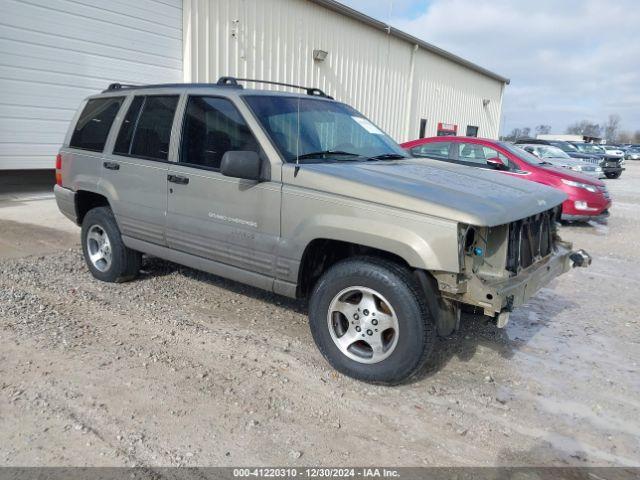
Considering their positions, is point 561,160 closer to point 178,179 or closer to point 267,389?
point 178,179

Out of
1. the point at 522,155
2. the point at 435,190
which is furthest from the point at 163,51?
the point at 435,190

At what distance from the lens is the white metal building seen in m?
→ 10.0

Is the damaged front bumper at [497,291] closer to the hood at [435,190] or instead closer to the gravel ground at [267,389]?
the hood at [435,190]

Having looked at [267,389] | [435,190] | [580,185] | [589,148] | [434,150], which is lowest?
[267,389]

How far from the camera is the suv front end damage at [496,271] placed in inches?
129

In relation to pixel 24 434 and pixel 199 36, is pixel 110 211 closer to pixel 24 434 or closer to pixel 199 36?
pixel 24 434

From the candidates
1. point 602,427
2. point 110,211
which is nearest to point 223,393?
point 602,427

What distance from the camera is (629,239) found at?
9531 mm

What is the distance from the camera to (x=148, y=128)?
196 inches

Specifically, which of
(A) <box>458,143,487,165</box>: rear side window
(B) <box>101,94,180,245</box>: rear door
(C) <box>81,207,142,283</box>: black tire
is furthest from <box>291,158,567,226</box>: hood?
(A) <box>458,143,487,165</box>: rear side window

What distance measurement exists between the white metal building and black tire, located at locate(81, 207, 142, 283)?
5.89 m

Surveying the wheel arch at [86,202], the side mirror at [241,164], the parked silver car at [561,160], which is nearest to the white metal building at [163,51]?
the parked silver car at [561,160]

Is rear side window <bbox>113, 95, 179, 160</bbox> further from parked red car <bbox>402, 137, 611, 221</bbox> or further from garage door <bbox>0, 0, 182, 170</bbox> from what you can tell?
garage door <bbox>0, 0, 182, 170</bbox>

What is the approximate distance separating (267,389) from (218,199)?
1598 mm
